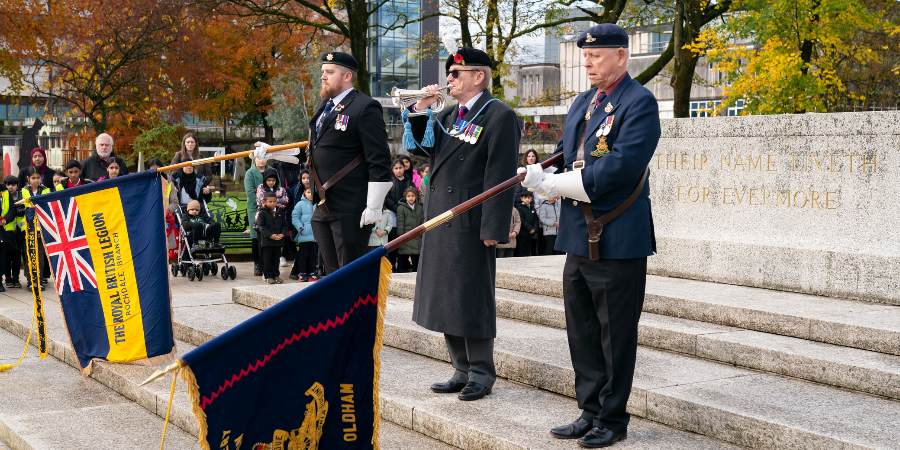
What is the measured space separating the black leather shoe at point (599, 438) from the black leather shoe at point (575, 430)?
0.42ft

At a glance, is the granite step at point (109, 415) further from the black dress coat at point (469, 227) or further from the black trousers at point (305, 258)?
the black trousers at point (305, 258)

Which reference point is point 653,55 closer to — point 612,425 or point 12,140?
point 12,140

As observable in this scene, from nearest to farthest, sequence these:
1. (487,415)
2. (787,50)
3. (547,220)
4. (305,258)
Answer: (487,415)
(305,258)
(547,220)
(787,50)

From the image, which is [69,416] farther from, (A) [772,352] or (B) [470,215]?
(A) [772,352]

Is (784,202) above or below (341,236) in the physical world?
above

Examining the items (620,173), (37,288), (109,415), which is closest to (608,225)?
(620,173)

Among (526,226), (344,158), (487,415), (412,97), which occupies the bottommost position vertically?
Answer: (487,415)

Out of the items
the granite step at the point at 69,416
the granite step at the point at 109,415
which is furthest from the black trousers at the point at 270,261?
the granite step at the point at 69,416

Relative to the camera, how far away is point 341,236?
720 centimetres

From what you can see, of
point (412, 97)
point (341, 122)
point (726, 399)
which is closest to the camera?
point (726, 399)

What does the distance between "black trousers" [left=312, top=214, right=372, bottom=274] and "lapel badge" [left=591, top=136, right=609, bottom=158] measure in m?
2.47

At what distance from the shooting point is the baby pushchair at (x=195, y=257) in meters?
14.8

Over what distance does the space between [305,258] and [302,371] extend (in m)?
10.7

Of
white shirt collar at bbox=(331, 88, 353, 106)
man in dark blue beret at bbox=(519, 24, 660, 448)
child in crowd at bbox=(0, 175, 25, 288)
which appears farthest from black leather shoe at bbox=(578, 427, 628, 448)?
child in crowd at bbox=(0, 175, 25, 288)
